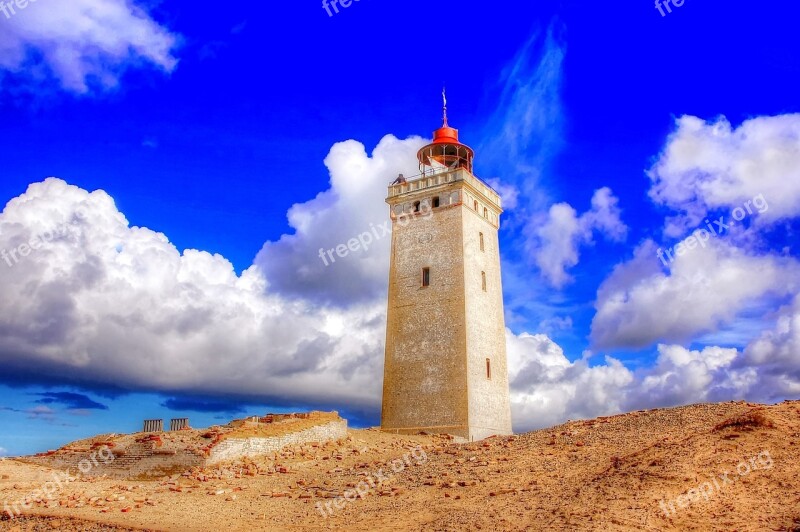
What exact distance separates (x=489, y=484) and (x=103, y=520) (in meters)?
9.01

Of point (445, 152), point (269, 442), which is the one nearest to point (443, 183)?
point (445, 152)

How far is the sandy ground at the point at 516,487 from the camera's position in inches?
473

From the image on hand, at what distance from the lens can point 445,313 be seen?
29.0 m

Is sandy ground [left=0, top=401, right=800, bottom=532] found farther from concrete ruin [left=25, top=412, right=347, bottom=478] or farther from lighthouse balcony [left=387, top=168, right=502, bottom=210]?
lighthouse balcony [left=387, top=168, right=502, bottom=210]

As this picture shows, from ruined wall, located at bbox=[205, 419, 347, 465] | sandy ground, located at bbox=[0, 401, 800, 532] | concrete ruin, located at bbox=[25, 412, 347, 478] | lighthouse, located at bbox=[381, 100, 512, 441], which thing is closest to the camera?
sandy ground, located at bbox=[0, 401, 800, 532]

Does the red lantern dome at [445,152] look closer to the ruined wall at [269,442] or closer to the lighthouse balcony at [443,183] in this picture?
the lighthouse balcony at [443,183]

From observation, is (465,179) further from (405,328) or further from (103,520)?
(103,520)

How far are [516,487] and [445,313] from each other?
48.9 feet

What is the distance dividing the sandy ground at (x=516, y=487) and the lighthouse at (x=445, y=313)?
6830 millimetres

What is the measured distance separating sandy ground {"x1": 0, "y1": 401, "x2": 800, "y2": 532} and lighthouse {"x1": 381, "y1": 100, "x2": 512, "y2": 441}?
683 cm

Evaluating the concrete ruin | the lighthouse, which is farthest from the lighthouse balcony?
the concrete ruin

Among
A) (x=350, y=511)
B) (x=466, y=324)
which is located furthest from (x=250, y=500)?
(x=466, y=324)

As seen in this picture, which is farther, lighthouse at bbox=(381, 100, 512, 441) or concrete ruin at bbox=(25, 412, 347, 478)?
lighthouse at bbox=(381, 100, 512, 441)

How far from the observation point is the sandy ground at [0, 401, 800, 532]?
1202cm
